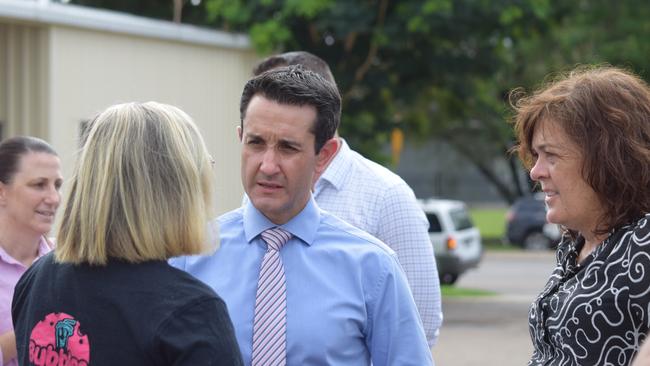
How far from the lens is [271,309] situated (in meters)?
3.22

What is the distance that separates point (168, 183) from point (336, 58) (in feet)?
42.8

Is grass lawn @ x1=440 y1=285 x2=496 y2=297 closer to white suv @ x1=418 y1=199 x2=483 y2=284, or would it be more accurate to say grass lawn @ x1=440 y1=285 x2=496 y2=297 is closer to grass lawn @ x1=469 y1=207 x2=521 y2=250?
white suv @ x1=418 y1=199 x2=483 y2=284

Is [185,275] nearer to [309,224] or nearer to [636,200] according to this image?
[309,224]

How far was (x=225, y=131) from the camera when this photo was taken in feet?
44.0

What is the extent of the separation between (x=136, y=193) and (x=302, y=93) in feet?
2.45

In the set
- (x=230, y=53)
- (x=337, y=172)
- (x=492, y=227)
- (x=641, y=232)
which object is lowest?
(x=492, y=227)

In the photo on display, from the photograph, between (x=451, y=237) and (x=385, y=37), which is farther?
(x=451, y=237)

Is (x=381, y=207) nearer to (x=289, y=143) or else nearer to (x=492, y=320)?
(x=289, y=143)

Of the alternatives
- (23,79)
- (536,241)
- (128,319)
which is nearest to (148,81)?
(23,79)

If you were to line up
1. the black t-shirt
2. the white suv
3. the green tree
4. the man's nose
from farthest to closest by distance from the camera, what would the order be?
1. the white suv
2. the green tree
3. the man's nose
4. the black t-shirt

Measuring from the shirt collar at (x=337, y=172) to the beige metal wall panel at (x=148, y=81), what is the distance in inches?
247

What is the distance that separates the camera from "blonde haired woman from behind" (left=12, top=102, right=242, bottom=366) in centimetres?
264

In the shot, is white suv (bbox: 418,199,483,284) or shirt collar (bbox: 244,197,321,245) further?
white suv (bbox: 418,199,483,284)

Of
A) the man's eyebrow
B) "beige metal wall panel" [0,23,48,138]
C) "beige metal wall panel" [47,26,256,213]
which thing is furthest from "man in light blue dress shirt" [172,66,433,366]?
"beige metal wall panel" [0,23,48,138]
